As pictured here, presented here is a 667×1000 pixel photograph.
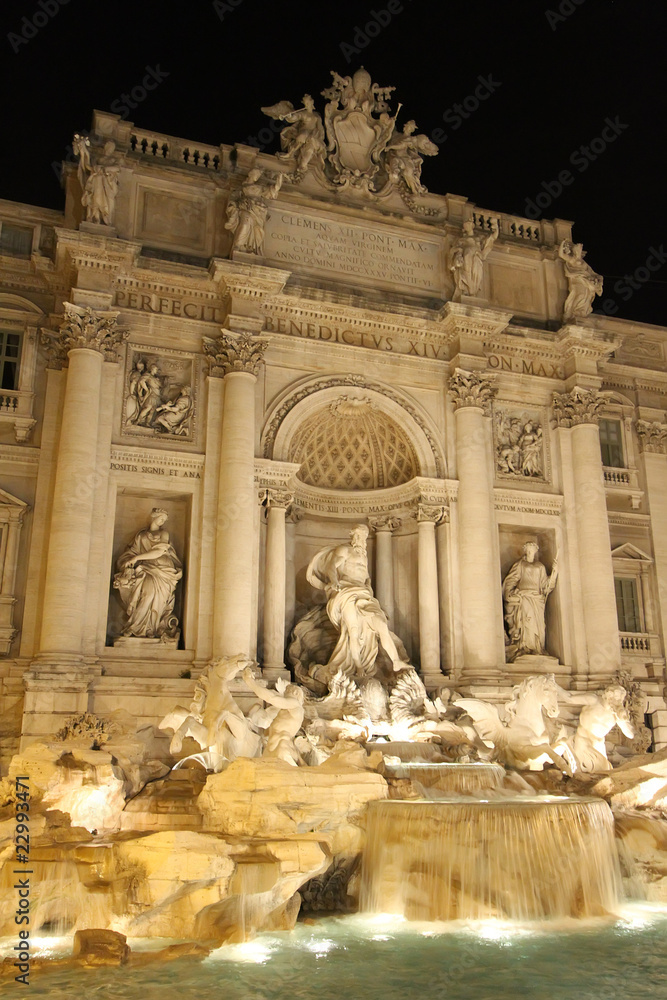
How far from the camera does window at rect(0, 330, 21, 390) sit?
17734 mm

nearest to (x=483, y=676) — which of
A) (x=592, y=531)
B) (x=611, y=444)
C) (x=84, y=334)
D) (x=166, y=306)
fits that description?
(x=592, y=531)

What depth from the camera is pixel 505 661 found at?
19.4 meters

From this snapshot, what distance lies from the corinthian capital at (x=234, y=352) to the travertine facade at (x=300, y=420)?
0.16 ft

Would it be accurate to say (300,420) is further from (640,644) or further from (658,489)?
(640,644)

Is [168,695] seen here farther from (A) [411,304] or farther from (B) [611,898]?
(A) [411,304]

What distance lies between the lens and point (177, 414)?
1819 centimetres

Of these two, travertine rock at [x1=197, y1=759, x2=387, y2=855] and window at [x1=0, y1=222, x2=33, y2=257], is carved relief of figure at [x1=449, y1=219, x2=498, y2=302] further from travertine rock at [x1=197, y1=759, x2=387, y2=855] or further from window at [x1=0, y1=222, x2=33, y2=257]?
travertine rock at [x1=197, y1=759, x2=387, y2=855]

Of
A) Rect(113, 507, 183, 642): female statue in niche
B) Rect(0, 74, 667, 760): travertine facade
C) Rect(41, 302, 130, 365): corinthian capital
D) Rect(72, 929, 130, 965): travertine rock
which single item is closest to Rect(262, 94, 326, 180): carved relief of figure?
Rect(0, 74, 667, 760): travertine facade

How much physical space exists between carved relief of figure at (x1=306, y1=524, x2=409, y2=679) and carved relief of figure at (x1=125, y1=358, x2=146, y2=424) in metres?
4.92

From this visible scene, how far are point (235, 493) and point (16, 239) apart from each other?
684 centimetres

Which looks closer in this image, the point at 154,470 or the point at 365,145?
the point at 154,470

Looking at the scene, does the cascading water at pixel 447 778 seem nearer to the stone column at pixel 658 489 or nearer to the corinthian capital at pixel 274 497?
the corinthian capital at pixel 274 497

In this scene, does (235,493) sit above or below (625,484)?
below

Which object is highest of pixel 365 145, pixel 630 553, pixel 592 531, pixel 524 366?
pixel 365 145
